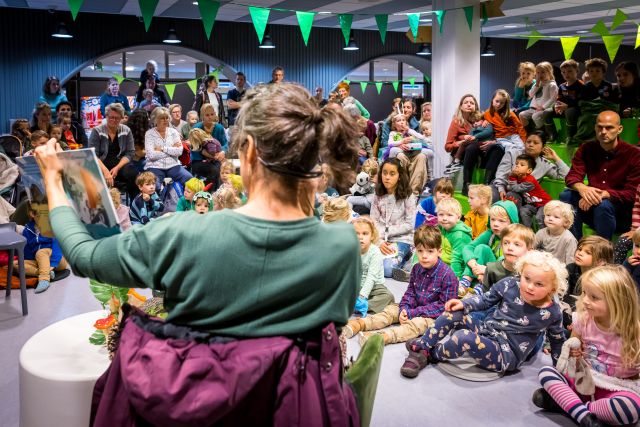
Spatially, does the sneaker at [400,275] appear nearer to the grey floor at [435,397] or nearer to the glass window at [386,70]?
the grey floor at [435,397]

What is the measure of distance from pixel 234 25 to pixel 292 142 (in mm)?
12673

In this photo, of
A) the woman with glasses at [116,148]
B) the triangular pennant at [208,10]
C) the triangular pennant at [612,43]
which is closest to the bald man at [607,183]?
the triangular pennant at [208,10]

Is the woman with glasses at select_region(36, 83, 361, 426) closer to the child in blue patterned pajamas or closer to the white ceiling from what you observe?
the child in blue patterned pajamas

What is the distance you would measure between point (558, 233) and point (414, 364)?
1689mm

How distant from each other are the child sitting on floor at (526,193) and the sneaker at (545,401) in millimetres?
2608

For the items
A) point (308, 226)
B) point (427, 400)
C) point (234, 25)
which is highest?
point (234, 25)

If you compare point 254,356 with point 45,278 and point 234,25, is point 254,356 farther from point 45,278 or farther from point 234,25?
point 234,25

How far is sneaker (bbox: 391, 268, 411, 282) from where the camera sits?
16.5 ft

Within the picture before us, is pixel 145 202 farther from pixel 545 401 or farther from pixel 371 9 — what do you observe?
pixel 371 9

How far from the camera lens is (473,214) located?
5137mm

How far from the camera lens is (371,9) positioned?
11.0 metres

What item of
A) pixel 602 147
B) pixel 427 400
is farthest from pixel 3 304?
pixel 602 147

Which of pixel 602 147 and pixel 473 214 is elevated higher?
pixel 602 147

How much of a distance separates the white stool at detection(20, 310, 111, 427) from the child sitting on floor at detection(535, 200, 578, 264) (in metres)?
3.09
